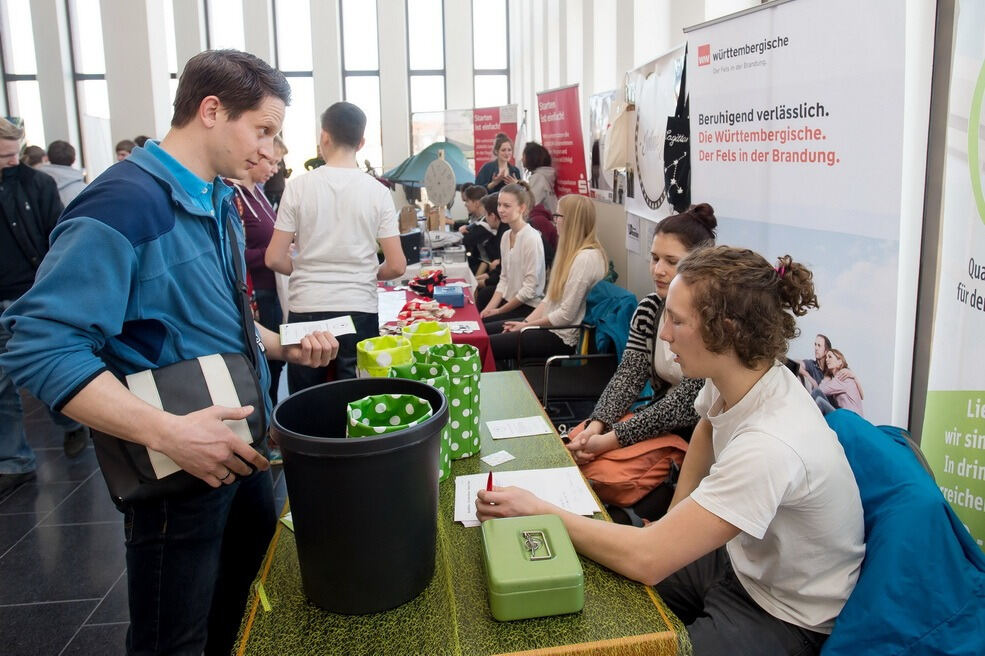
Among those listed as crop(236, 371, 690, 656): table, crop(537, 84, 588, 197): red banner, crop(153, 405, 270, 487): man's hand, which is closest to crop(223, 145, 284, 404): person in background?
crop(153, 405, 270, 487): man's hand

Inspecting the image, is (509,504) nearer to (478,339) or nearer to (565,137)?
(478,339)

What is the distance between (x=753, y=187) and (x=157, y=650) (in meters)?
2.09

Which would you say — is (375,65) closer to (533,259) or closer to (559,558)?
(533,259)

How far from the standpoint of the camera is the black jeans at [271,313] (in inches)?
142

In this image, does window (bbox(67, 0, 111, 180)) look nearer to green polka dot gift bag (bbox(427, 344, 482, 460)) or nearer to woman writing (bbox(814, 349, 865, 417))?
green polka dot gift bag (bbox(427, 344, 482, 460))

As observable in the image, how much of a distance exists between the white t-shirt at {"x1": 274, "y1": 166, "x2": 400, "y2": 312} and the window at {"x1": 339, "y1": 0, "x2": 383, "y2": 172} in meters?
8.77

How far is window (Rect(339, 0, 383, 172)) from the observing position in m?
11.2

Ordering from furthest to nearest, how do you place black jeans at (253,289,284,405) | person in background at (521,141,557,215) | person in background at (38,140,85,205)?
person in background at (521,141,557,215) < person in background at (38,140,85,205) < black jeans at (253,289,284,405)

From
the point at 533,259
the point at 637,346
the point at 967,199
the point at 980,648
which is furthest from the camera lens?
the point at 533,259

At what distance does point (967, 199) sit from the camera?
53.5 inches

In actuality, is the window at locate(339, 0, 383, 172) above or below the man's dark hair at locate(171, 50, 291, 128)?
above

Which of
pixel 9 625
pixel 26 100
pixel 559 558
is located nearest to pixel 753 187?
pixel 559 558

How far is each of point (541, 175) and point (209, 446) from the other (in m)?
5.66

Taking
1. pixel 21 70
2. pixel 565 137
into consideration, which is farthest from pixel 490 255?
pixel 21 70
